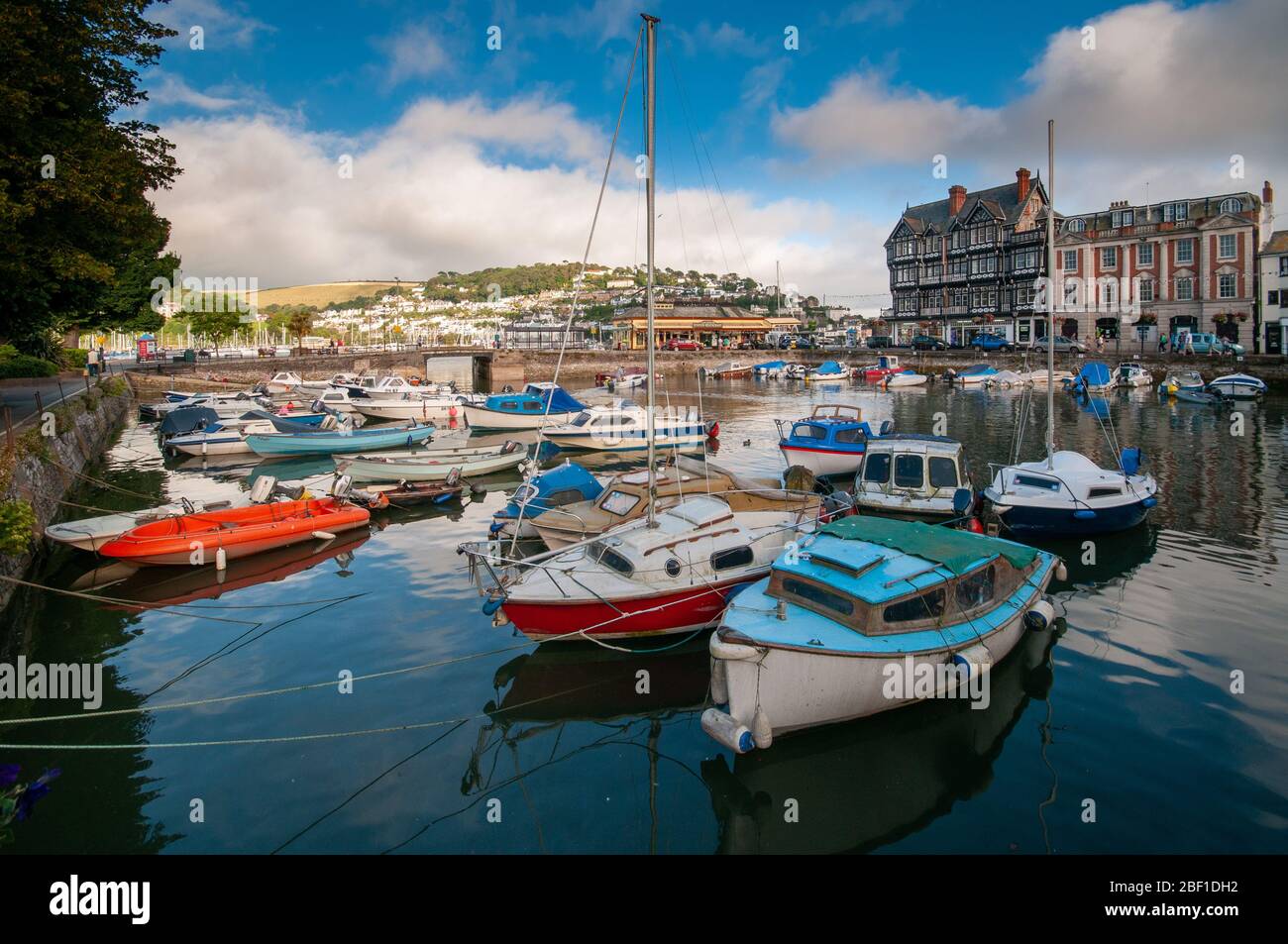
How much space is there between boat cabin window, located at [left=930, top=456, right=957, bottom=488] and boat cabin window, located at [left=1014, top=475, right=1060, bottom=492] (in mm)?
2080

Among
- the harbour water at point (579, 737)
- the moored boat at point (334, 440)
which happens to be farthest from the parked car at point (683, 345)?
the harbour water at point (579, 737)

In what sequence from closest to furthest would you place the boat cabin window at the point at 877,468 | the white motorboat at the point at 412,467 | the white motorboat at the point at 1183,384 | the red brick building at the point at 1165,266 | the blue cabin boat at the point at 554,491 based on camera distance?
the boat cabin window at the point at 877,468
the blue cabin boat at the point at 554,491
the white motorboat at the point at 412,467
the white motorboat at the point at 1183,384
the red brick building at the point at 1165,266

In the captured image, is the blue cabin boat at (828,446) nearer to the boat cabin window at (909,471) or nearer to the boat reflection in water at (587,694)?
the boat cabin window at (909,471)

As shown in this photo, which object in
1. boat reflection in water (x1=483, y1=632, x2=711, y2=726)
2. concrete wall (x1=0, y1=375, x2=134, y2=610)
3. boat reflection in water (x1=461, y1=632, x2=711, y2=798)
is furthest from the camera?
concrete wall (x1=0, y1=375, x2=134, y2=610)

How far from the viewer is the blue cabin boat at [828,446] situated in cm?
2605

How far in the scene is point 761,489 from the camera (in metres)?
17.5

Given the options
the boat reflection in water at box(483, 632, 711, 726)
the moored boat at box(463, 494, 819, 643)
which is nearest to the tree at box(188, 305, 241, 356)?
the moored boat at box(463, 494, 819, 643)

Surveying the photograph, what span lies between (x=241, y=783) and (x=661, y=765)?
5.35m

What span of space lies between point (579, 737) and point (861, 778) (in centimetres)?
386

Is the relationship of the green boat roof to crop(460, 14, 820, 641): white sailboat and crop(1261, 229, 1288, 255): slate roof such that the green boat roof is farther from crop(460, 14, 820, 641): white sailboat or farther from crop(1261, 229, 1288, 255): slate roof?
crop(1261, 229, 1288, 255): slate roof

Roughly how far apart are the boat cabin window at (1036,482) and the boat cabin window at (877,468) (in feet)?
11.3

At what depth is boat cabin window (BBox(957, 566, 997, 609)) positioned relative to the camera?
11117mm

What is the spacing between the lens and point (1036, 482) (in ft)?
63.1

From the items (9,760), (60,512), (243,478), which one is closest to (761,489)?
(9,760)
